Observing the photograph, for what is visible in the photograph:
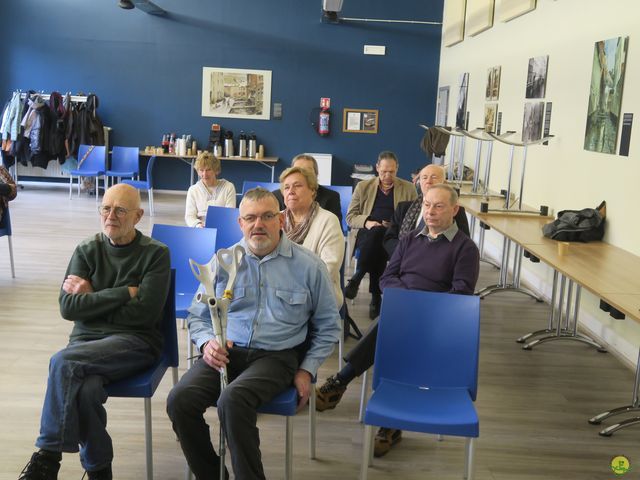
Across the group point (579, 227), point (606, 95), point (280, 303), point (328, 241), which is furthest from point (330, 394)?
point (606, 95)

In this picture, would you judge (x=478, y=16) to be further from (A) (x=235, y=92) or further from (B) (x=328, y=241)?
(B) (x=328, y=241)

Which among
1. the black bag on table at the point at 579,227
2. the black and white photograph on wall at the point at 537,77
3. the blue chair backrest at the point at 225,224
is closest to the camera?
the blue chair backrest at the point at 225,224

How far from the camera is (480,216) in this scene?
6.12 meters

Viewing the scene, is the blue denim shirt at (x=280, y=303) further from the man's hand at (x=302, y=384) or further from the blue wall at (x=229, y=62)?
the blue wall at (x=229, y=62)

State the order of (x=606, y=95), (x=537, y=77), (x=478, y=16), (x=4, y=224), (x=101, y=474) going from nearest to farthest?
1. (x=101, y=474)
2. (x=606, y=95)
3. (x=4, y=224)
4. (x=537, y=77)
5. (x=478, y=16)

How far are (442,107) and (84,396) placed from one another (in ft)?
33.0

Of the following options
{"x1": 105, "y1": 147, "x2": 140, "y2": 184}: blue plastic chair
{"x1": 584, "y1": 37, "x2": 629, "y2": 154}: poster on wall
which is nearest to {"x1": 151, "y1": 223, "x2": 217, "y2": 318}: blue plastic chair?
{"x1": 584, "y1": 37, "x2": 629, "y2": 154}: poster on wall

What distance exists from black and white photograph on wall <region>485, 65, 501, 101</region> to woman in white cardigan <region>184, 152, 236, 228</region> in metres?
4.02

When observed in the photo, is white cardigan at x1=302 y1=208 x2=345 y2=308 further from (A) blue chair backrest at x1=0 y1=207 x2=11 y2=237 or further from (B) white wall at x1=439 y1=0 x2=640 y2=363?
(A) blue chair backrest at x1=0 y1=207 x2=11 y2=237

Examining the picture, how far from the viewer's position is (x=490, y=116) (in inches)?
338

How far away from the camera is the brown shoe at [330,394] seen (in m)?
3.63

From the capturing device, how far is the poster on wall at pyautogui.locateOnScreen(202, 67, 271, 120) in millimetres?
12398

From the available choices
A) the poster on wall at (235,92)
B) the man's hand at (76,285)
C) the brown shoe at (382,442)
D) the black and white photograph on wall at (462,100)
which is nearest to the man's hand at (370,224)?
the brown shoe at (382,442)

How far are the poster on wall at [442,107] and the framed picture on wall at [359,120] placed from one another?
3.68 ft
